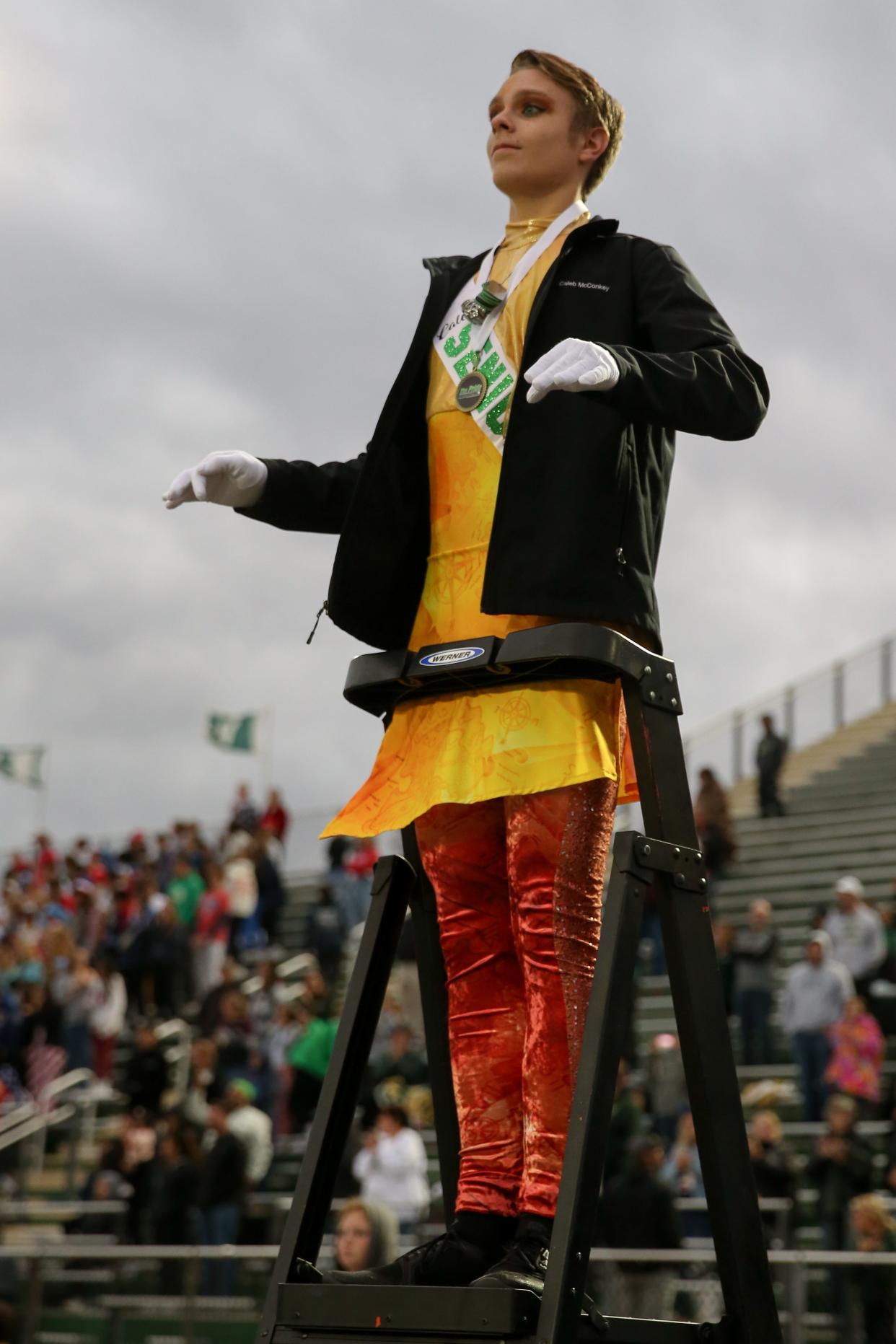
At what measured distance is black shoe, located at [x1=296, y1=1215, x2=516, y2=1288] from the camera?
11.1 ft

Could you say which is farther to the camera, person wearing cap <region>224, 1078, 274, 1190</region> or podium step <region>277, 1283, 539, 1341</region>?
person wearing cap <region>224, 1078, 274, 1190</region>

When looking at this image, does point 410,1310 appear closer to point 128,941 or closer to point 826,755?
point 128,941

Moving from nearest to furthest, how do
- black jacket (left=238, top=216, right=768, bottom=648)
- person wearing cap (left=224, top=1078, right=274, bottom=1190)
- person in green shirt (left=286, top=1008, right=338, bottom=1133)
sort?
black jacket (left=238, top=216, right=768, bottom=648) → person wearing cap (left=224, top=1078, right=274, bottom=1190) → person in green shirt (left=286, top=1008, right=338, bottom=1133)

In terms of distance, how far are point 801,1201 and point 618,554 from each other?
8.92 meters

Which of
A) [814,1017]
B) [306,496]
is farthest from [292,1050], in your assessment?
[306,496]

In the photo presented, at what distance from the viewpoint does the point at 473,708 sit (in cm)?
363

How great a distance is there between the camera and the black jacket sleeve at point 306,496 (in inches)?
154

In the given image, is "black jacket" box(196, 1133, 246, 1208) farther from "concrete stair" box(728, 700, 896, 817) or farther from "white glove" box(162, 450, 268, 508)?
"concrete stair" box(728, 700, 896, 817)

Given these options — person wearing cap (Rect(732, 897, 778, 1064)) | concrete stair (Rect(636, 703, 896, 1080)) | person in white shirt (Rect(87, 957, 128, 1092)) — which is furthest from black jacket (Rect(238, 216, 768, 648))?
person in white shirt (Rect(87, 957, 128, 1092))

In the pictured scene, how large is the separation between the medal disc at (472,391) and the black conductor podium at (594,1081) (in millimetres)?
466

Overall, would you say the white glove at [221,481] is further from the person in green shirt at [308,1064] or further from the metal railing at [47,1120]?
the metal railing at [47,1120]

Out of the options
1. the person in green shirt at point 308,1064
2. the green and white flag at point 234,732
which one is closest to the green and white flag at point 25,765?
the green and white flag at point 234,732

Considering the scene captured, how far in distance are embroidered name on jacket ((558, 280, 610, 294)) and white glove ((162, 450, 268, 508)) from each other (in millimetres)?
676

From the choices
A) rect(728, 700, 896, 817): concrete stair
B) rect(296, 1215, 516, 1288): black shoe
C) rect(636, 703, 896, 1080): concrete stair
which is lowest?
rect(296, 1215, 516, 1288): black shoe
